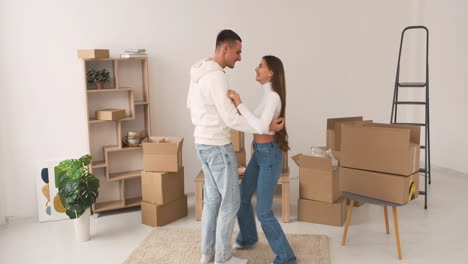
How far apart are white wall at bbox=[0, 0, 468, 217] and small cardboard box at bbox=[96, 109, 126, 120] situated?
0.26m

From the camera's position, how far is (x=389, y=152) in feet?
10.9

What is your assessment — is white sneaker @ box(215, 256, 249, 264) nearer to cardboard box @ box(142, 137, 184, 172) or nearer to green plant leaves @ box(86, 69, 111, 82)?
cardboard box @ box(142, 137, 184, 172)

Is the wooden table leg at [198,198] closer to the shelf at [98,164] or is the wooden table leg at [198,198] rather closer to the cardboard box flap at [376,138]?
the shelf at [98,164]

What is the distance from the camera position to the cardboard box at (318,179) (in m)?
4.08

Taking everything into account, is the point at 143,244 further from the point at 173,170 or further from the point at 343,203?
the point at 343,203

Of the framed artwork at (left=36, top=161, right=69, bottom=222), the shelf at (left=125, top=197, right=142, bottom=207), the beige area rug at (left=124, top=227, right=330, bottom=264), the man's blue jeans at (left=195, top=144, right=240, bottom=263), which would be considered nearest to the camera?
the man's blue jeans at (left=195, top=144, right=240, bottom=263)

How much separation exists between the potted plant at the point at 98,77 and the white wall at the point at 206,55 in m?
0.16

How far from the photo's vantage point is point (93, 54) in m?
4.09

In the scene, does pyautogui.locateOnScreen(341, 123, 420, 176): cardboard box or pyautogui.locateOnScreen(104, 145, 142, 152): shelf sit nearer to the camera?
pyautogui.locateOnScreen(341, 123, 420, 176): cardboard box

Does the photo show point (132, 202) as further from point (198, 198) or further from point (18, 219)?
point (18, 219)

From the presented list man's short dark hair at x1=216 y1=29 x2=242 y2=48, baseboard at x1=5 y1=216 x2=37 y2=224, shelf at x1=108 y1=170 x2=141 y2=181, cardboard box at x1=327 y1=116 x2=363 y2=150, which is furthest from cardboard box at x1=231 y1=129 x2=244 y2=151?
A: baseboard at x1=5 y1=216 x2=37 y2=224

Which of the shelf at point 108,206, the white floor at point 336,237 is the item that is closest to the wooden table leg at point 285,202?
the white floor at point 336,237

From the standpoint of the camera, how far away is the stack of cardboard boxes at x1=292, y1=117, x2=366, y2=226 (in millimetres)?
4074

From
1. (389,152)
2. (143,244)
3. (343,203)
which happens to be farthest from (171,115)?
(389,152)
